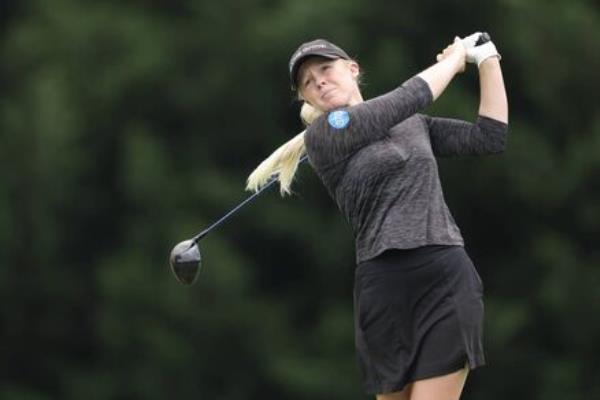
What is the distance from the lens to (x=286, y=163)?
4.66m

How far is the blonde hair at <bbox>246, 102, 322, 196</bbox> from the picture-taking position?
4586 mm

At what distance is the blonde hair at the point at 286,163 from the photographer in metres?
4.59

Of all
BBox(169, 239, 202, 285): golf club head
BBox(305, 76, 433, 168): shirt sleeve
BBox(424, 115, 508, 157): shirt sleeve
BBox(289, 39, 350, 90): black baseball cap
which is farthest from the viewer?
BBox(169, 239, 202, 285): golf club head

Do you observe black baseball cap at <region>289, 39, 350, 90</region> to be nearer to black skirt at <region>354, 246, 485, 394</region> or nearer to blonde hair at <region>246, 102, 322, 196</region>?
blonde hair at <region>246, 102, 322, 196</region>

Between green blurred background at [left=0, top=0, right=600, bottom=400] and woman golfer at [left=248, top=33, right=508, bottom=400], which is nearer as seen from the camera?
woman golfer at [left=248, top=33, right=508, bottom=400]

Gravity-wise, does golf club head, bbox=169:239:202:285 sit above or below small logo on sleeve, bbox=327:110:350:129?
below

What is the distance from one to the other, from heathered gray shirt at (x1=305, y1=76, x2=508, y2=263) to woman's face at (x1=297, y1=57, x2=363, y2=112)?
0.28ft

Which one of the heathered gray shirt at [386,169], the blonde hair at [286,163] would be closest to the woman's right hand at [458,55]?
the heathered gray shirt at [386,169]

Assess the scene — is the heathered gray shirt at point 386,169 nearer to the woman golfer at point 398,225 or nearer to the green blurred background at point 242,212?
the woman golfer at point 398,225

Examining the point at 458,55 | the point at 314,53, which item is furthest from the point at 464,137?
the point at 314,53

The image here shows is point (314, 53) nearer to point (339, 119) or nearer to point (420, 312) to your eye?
point (339, 119)

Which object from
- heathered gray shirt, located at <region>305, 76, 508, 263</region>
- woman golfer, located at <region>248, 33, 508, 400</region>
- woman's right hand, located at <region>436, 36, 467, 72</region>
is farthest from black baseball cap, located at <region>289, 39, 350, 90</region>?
woman's right hand, located at <region>436, 36, 467, 72</region>

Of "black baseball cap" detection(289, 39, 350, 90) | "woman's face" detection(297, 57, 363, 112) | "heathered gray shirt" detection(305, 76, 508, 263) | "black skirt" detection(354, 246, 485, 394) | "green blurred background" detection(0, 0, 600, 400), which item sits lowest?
"green blurred background" detection(0, 0, 600, 400)

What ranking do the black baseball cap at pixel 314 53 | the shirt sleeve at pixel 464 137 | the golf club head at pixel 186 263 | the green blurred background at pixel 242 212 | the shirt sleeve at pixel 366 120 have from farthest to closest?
1. the green blurred background at pixel 242 212
2. the golf club head at pixel 186 263
3. the shirt sleeve at pixel 464 137
4. the black baseball cap at pixel 314 53
5. the shirt sleeve at pixel 366 120
